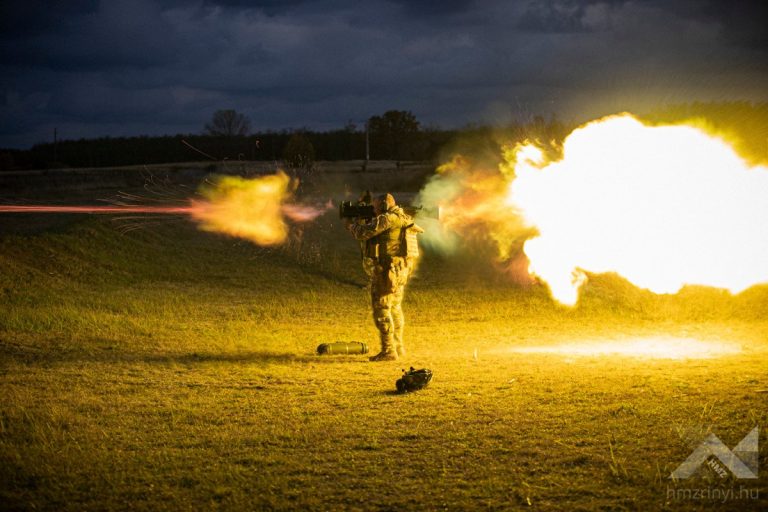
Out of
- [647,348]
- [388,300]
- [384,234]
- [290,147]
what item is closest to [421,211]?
[384,234]

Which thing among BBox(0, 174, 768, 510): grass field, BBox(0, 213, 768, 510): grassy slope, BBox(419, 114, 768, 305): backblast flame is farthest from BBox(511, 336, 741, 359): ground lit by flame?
BBox(419, 114, 768, 305): backblast flame

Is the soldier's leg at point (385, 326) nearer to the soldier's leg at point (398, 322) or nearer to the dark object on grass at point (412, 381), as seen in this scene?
the soldier's leg at point (398, 322)

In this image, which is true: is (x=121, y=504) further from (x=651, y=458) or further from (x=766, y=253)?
(x=766, y=253)

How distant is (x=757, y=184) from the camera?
50.4ft

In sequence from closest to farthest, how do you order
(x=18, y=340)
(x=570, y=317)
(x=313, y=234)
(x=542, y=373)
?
(x=542, y=373)
(x=18, y=340)
(x=570, y=317)
(x=313, y=234)

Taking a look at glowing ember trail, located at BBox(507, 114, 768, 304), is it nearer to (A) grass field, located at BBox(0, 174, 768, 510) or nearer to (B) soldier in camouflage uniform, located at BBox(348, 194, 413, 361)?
(A) grass field, located at BBox(0, 174, 768, 510)

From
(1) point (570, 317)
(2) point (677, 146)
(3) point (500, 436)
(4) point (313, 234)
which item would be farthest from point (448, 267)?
(3) point (500, 436)

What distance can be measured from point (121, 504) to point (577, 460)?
4.56 m

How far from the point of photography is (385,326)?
13.1 metres

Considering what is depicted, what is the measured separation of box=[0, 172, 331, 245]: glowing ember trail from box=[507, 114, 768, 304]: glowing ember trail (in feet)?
42.0

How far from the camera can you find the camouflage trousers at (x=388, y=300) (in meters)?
13.1

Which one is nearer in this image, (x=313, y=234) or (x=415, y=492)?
(x=415, y=492)

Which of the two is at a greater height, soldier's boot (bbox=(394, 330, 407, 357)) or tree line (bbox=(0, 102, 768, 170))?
tree line (bbox=(0, 102, 768, 170))

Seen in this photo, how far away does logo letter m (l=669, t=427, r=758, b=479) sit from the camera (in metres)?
6.93
